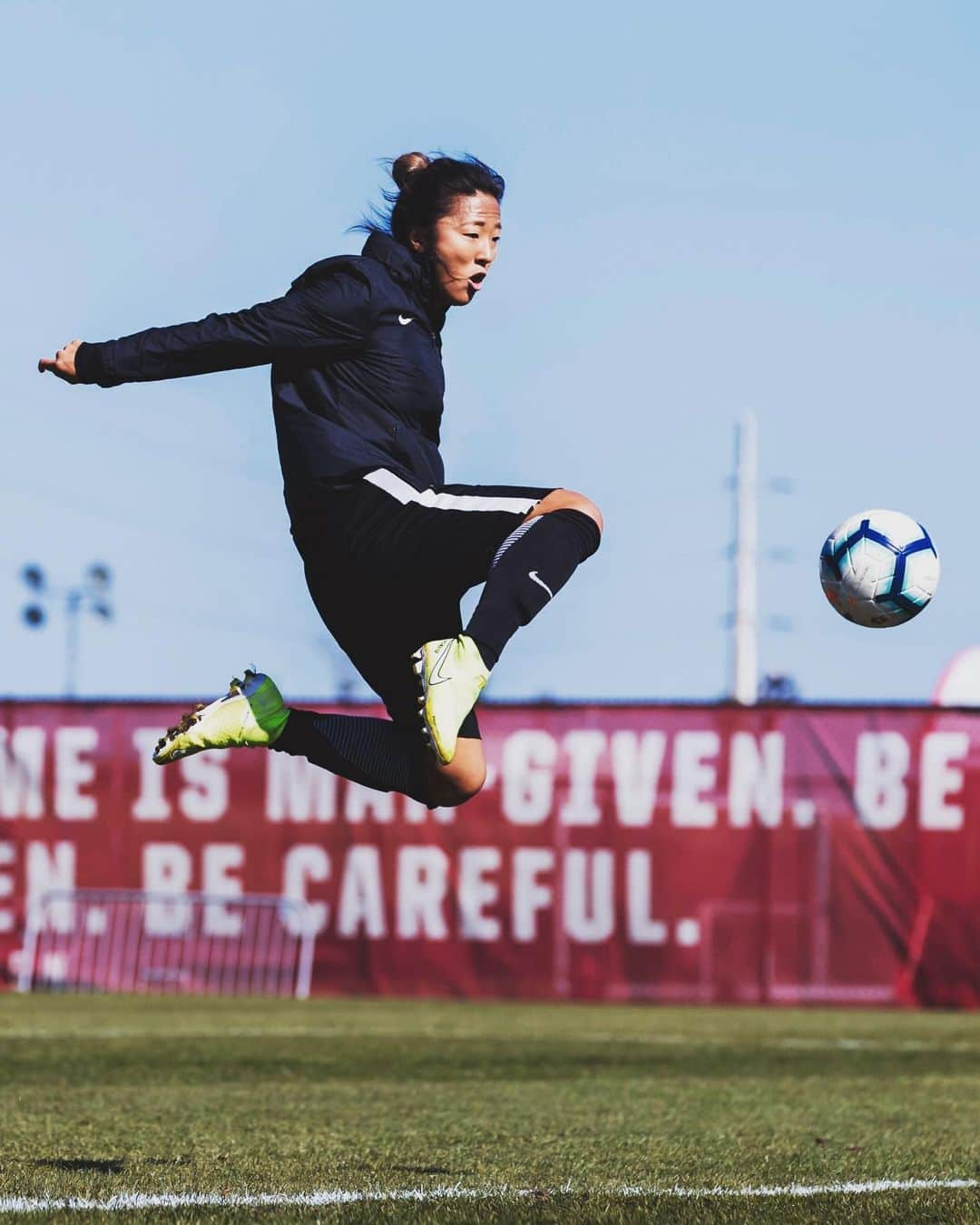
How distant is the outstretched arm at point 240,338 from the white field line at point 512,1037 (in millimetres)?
7864

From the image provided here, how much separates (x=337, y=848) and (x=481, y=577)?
1340 cm

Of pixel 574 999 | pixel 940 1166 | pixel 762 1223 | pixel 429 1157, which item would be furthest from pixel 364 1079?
pixel 574 999

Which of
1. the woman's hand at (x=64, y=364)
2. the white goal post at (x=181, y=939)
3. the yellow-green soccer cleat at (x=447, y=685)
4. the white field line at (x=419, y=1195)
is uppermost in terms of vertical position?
the woman's hand at (x=64, y=364)

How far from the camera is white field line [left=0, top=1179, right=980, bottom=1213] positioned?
17.3 feet

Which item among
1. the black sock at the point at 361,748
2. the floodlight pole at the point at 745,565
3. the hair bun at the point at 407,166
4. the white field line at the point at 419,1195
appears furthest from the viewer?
the floodlight pole at the point at 745,565

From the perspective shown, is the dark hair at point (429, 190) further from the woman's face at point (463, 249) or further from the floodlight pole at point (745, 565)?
the floodlight pole at point (745, 565)

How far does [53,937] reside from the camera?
63.1 feet

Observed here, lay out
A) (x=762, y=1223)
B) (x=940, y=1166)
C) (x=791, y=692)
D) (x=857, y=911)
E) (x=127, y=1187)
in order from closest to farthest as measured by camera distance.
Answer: (x=762, y=1223) → (x=127, y=1187) → (x=940, y=1166) → (x=857, y=911) → (x=791, y=692)

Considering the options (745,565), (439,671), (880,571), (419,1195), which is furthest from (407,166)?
(745,565)

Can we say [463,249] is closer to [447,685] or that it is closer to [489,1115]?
[447,685]

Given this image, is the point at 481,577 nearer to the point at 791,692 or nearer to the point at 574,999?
the point at 574,999

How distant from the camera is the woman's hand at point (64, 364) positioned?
587 centimetres

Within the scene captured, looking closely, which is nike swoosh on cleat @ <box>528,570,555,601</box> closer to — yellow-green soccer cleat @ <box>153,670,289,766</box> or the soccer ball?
yellow-green soccer cleat @ <box>153,670,289,766</box>

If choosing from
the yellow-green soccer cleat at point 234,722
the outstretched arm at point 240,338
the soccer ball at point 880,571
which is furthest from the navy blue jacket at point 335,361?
the soccer ball at point 880,571
